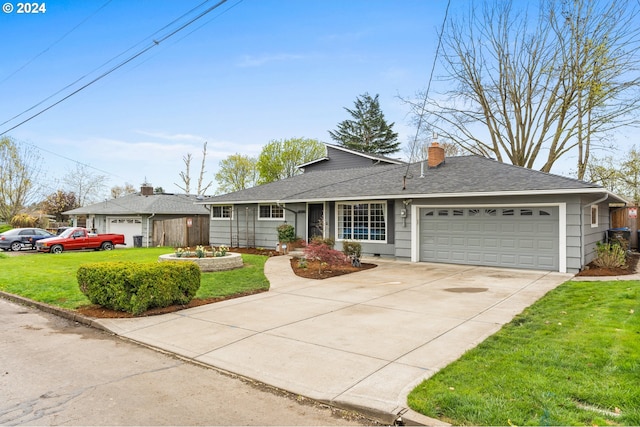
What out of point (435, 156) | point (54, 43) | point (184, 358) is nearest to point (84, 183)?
point (54, 43)

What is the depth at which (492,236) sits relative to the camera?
13.2m

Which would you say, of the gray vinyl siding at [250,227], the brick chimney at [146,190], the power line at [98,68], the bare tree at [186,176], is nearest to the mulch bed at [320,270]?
the gray vinyl siding at [250,227]

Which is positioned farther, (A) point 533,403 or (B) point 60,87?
(B) point 60,87

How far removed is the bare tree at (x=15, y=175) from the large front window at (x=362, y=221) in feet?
113

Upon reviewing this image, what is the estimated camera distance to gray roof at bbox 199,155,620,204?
12.2 metres

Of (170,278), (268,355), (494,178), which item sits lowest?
(268,355)

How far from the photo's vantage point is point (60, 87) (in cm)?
1365

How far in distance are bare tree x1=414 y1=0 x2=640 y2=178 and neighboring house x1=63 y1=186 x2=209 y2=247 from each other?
52.5ft

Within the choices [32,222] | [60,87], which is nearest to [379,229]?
[60,87]

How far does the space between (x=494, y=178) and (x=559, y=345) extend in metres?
9.41

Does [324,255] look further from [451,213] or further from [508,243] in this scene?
[508,243]

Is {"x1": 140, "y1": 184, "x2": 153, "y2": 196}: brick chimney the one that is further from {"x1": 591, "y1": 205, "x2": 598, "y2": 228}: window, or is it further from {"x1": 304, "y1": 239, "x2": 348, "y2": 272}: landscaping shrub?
{"x1": 591, "y1": 205, "x2": 598, "y2": 228}: window

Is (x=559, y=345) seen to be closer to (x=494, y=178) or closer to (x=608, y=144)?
(x=494, y=178)

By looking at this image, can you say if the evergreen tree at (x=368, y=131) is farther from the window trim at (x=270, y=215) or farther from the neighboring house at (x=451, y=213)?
the window trim at (x=270, y=215)
